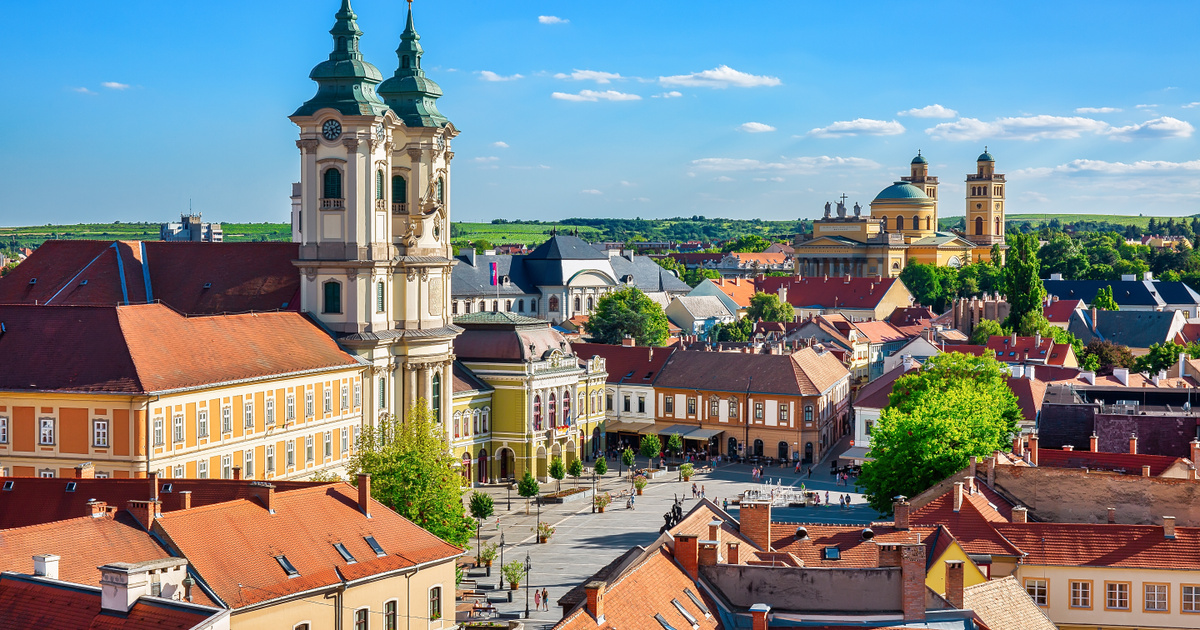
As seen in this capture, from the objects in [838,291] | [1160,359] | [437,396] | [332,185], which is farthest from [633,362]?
[838,291]

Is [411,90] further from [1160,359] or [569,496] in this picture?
[1160,359]

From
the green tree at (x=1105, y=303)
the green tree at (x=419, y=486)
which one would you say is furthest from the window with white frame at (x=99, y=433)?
the green tree at (x=1105, y=303)

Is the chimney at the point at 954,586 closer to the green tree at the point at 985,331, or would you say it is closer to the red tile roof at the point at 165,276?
the red tile roof at the point at 165,276

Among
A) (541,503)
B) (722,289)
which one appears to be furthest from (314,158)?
(722,289)

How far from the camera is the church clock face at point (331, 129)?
72.9m

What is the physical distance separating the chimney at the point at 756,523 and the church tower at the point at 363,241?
36451 mm

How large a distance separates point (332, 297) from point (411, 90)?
13489 mm

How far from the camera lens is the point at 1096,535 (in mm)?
42625

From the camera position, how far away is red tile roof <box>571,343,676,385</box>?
97.6 meters

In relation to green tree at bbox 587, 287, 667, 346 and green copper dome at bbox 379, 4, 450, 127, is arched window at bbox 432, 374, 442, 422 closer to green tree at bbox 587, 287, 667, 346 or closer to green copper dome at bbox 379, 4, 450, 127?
green copper dome at bbox 379, 4, 450, 127

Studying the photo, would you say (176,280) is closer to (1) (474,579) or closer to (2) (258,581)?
(1) (474,579)

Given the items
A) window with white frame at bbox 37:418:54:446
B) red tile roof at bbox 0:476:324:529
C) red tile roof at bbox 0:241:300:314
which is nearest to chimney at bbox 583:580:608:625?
red tile roof at bbox 0:476:324:529

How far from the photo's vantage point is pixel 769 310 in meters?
150

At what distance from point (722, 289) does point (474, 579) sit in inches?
4478
